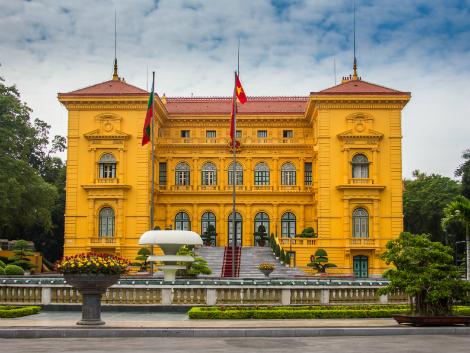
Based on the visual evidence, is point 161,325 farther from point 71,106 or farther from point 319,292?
point 71,106

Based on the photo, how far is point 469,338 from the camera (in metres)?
16.8

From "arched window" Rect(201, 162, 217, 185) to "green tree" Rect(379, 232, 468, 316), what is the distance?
3744cm

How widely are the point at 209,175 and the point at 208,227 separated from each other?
4076 mm

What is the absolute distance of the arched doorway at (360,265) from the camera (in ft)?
169

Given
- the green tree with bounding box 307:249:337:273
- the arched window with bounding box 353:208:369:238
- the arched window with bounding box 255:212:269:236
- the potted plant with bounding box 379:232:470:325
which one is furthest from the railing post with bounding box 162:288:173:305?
the arched window with bounding box 255:212:269:236

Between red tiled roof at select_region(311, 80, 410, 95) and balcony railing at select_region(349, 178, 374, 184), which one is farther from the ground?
red tiled roof at select_region(311, 80, 410, 95)

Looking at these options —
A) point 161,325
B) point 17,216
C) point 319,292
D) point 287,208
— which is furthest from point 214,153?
point 161,325

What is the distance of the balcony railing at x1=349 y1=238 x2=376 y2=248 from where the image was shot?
51031mm

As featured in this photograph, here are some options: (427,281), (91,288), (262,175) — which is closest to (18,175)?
(262,175)

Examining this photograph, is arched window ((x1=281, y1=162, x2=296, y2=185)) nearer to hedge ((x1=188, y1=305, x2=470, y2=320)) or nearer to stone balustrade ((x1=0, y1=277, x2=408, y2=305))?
stone balustrade ((x1=0, y1=277, x2=408, y2=305))

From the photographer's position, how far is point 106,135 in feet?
173

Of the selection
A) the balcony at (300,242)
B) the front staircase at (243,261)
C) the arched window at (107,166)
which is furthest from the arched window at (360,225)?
the arched window at (107,166)

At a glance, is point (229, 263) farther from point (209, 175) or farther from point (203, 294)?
point (203, 294)

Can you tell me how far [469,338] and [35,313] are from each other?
12650 mm
